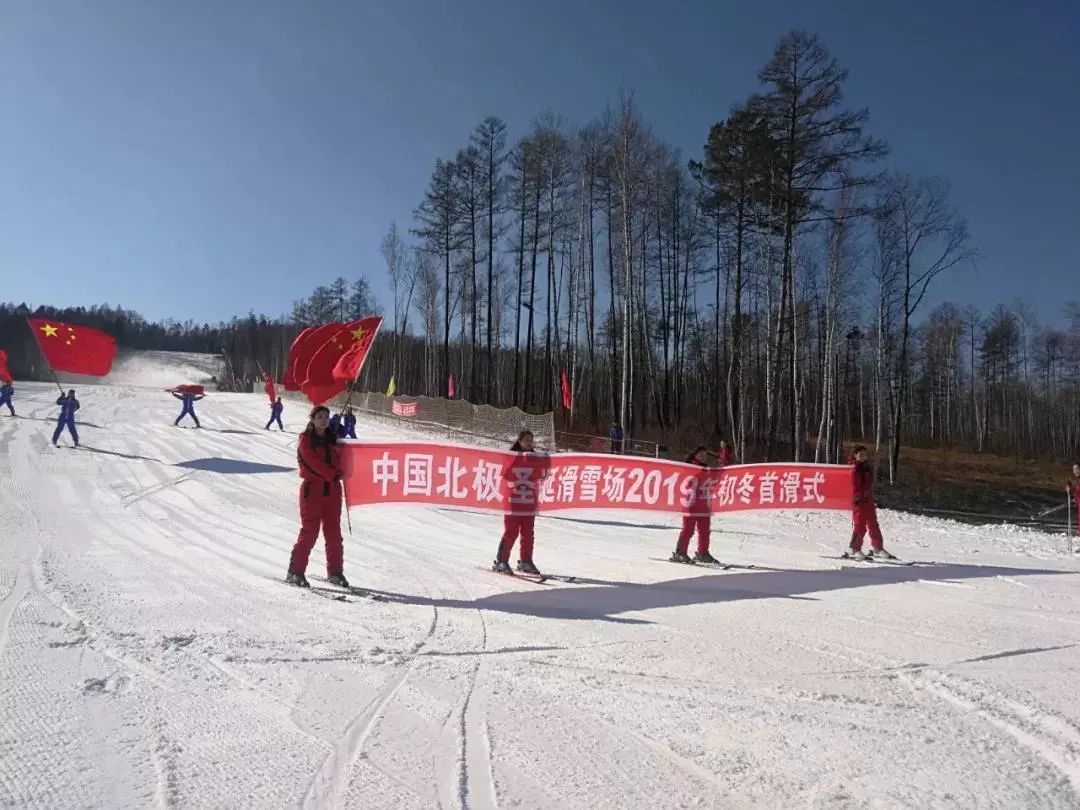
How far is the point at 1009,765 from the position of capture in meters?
3.46

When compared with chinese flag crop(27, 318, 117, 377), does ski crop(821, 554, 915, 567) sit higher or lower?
lower

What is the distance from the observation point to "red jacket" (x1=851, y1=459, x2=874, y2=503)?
10.8 metres

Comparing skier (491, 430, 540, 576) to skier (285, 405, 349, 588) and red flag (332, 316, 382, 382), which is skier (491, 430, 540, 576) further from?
red flag (332, 316, 382, 382)

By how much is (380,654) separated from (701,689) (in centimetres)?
233

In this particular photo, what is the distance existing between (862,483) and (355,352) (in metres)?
8.21

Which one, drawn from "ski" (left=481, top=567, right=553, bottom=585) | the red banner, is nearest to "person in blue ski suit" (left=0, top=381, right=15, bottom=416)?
the red banner

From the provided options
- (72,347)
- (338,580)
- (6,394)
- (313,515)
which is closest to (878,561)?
(338,580)

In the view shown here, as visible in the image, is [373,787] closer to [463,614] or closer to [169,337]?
[463,614]

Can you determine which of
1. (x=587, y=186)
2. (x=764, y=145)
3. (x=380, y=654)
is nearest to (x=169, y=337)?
(x=587, y=186)

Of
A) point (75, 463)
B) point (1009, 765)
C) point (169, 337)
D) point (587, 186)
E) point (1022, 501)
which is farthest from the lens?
point (169, 337)

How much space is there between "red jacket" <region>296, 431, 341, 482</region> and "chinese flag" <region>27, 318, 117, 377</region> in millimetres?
11945

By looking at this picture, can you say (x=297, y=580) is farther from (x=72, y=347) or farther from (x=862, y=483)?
(x=72, y=347)

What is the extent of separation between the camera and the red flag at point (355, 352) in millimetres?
9758

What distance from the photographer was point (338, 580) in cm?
734
